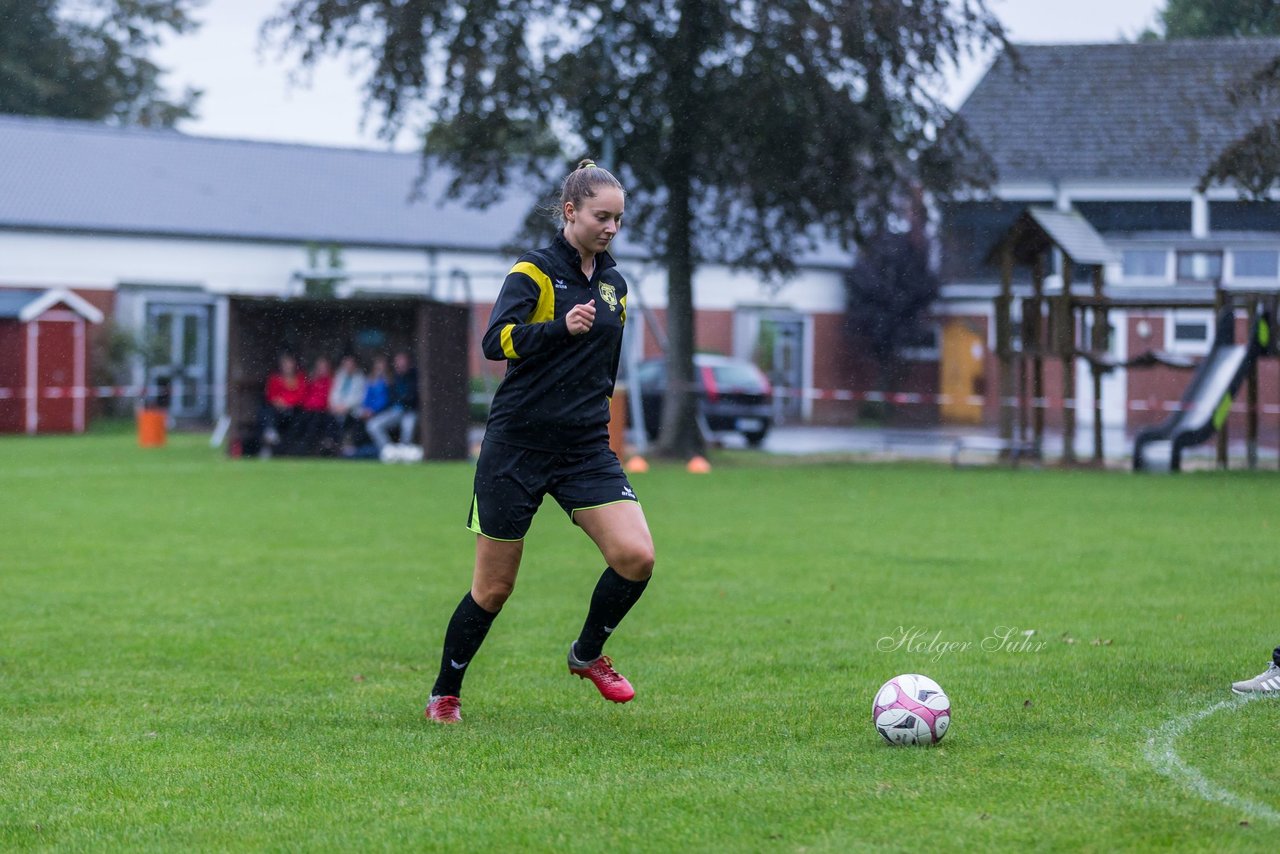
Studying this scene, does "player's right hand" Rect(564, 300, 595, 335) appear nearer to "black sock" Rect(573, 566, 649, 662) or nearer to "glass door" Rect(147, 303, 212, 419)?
"black sock" Rect(573, 566, 649, 662)

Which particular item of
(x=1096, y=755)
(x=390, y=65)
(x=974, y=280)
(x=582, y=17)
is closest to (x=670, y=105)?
(x=582, y=17)

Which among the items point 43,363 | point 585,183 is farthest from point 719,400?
point 585,183

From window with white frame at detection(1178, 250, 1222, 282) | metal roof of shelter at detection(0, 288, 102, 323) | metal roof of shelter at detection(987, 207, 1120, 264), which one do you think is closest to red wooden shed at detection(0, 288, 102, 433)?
metal roof of shelter at detection(0, 288, 102, 323)

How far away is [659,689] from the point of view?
22.1ft

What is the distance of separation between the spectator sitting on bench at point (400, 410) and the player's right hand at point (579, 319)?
60.7 feet

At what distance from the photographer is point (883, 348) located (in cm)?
4612

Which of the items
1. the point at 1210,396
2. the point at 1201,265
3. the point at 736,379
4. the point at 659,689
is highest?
the point at 1201,265

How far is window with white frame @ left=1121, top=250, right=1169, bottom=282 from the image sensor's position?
40.0 metres

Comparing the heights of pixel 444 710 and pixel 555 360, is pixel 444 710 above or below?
below

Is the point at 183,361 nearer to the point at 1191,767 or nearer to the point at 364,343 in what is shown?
the point at 364,343

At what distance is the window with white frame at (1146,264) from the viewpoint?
40031mm

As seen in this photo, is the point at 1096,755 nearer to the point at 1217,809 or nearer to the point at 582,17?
the point at 1217,809

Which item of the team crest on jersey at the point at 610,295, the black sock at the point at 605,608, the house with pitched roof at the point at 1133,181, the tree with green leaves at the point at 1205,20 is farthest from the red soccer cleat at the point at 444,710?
the house with pitched roof at the point at 1133,181

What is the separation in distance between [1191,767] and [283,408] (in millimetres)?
21235
